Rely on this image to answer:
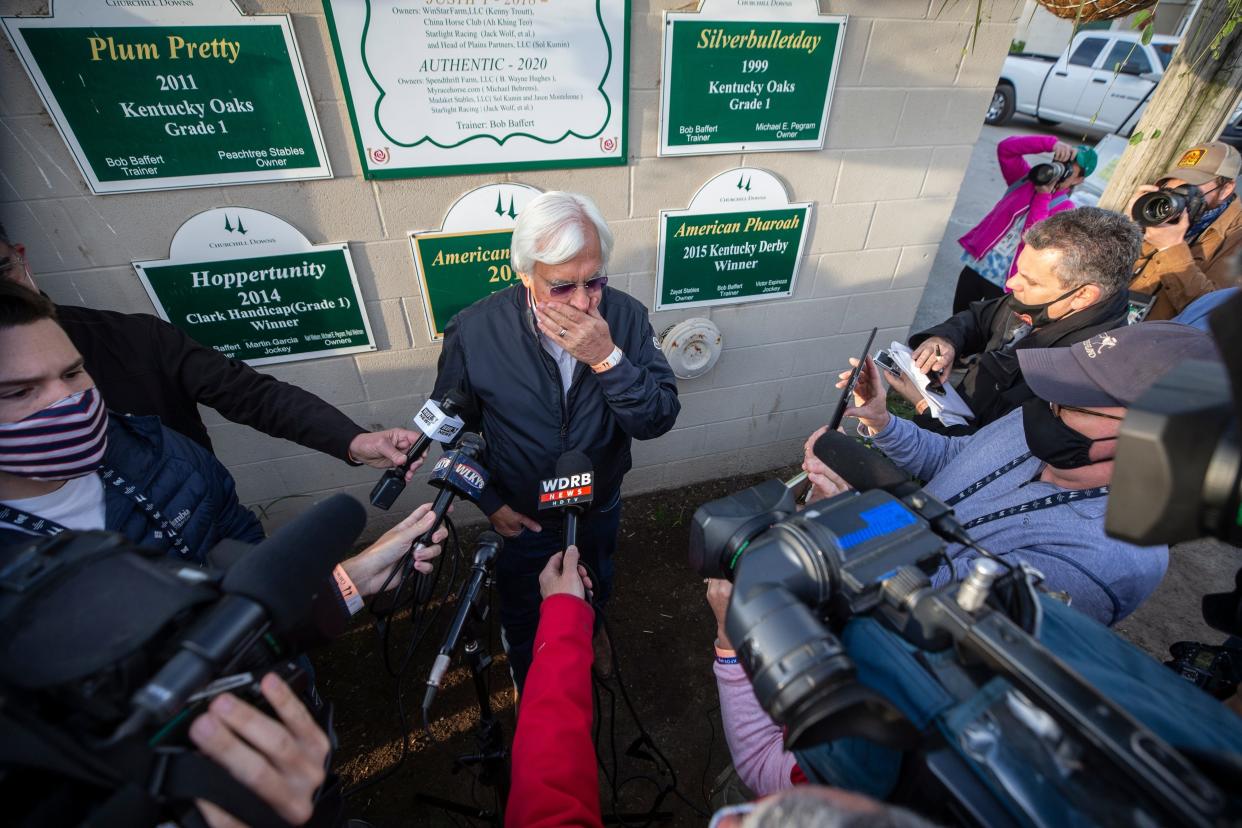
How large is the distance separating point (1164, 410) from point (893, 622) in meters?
0.50

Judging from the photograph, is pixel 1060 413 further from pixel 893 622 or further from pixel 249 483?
pixel 249 483

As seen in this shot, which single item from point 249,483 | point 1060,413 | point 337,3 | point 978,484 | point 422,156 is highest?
point 337,3

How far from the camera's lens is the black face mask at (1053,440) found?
4.62 feet

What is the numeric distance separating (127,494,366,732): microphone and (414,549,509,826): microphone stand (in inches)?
20.9

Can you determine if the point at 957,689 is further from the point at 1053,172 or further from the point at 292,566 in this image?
the point at 1053,172

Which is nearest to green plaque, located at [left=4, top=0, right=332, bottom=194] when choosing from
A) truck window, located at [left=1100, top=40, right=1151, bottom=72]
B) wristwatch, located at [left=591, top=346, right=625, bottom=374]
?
wristwatch, located at [left=591, top=346, right=625, bottom=374]

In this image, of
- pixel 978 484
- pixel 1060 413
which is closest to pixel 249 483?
pixel 978 484

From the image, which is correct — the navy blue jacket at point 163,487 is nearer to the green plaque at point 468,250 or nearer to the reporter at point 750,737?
the green plaque at point 468,250

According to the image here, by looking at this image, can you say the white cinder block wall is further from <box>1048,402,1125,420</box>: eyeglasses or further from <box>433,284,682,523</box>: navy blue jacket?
<box>1048,402,1125,420</box>: eyeglasses

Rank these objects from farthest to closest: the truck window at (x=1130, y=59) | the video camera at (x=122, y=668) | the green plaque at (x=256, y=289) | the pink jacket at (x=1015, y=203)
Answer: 1. the truck window at (x=1130, y=59)
2. the pink jacket at (x=1015, y=203)
3. the green plaque at (x=256, y=289)
4. the video camera at (x=122, y=668)

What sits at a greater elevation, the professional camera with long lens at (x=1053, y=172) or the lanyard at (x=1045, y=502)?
the professional camera with long lens at (x=1053, y=172)

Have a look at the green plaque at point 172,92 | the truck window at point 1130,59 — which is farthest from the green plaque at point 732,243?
the truck window at point 1130,59

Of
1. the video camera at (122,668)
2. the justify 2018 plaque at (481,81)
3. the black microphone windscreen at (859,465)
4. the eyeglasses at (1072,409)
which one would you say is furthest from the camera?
the justify 2018 plaque at (481,81)

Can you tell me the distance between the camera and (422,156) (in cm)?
209
